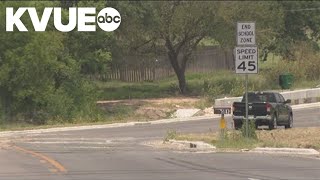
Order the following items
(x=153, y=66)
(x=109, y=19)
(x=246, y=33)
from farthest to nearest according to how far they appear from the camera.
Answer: (x=153, y=66) < (x=109, y=19) < (x=246, y=33)

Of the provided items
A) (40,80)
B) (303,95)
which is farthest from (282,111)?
(303,95)

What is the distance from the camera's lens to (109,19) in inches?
1854

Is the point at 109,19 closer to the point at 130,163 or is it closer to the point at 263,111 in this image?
the point at 263,111

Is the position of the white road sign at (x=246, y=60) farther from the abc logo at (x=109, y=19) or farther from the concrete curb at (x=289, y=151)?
the abc logo at (x=109, y=19)

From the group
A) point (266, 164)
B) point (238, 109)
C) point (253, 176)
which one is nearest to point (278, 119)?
point (238, 109)

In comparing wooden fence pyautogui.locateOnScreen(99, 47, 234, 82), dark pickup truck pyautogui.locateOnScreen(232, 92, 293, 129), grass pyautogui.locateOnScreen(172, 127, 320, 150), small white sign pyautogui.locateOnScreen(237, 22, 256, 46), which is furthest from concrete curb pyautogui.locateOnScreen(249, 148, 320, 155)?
wooden fence pyautogui.locateOnScreen(99, 47, 234, 82)

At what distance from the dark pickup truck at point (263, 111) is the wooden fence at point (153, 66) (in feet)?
84.6

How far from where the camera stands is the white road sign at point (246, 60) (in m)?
21.9

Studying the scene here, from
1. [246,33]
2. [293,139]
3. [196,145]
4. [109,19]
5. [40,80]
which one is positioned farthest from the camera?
[109,19]

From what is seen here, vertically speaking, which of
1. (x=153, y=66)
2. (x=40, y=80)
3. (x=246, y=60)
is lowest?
(x=40, y=80)

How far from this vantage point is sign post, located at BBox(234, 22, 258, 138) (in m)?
21.9

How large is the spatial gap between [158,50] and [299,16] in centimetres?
2058

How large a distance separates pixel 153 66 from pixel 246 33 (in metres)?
38.6

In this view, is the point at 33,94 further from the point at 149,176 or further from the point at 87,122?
the point at 149,176
